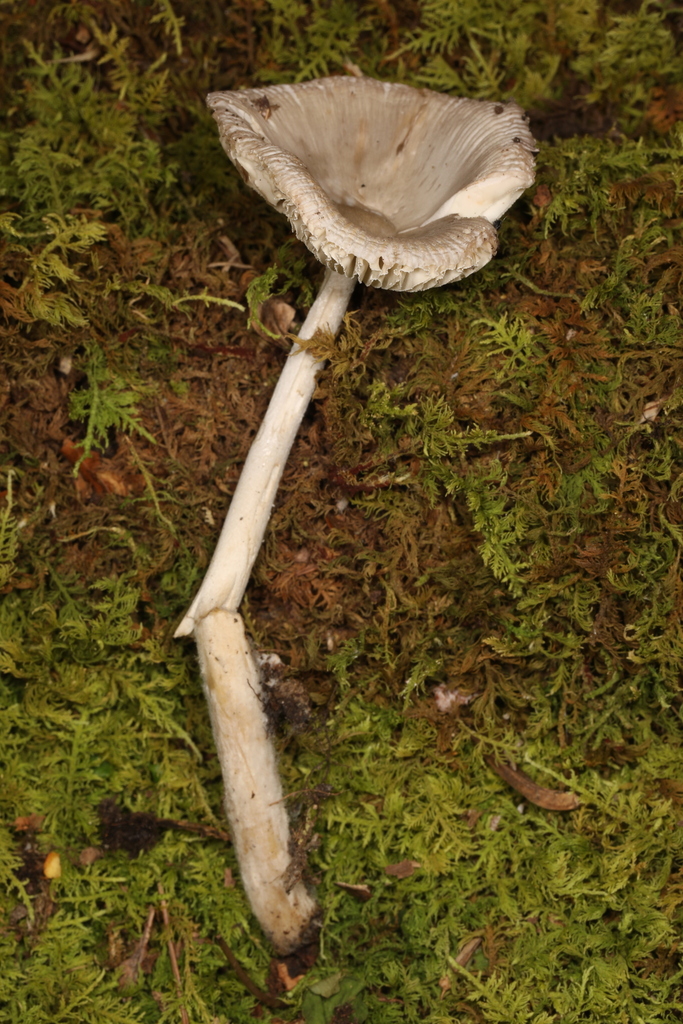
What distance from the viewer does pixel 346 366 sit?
2.97 metres

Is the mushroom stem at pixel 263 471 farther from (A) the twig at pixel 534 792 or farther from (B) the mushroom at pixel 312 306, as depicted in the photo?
(A) the twig at pixel 534 792

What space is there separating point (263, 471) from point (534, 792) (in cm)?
172

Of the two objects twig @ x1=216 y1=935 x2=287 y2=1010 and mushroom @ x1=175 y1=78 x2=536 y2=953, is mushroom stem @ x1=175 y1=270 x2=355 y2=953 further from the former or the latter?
twig @ x1=216 y1=935 x2=287 y2=1010

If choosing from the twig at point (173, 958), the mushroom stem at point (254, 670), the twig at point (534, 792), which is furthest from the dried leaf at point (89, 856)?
the twig at point (534, 792)

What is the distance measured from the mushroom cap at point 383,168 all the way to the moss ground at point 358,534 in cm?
35

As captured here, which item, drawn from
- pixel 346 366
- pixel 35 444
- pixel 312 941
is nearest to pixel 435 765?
pixel 312 941

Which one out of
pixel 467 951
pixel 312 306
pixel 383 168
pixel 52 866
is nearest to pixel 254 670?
pixel 52 866

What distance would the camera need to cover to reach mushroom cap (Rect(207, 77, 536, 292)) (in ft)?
7.93

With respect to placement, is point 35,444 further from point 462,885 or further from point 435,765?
point 462,885

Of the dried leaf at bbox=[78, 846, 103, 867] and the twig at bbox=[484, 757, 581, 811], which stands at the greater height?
the twig at bbox=[484, 757, 581, 811]

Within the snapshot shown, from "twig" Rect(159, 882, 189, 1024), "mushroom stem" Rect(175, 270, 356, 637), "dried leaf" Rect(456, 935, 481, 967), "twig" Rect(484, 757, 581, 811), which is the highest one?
"mushroom stem" Rect(175, 270, 356, 637)

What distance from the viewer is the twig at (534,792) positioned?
10.0 ft

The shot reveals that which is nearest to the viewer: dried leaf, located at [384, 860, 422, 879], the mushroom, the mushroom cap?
the mushroom cap

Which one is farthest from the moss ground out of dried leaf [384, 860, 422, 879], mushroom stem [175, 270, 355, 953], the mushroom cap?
the mushroom cap
